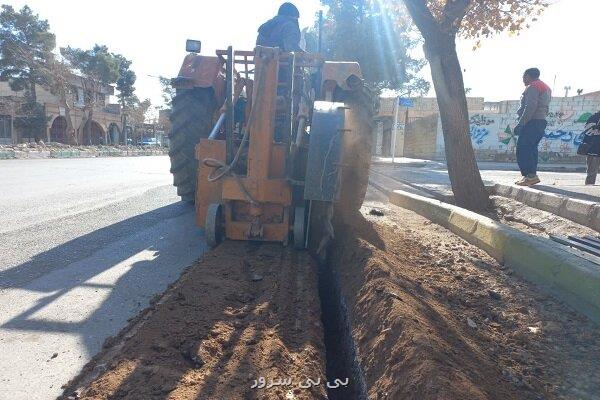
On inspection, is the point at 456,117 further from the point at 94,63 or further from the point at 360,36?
the point at 94,63

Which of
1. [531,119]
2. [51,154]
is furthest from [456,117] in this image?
[51,154]

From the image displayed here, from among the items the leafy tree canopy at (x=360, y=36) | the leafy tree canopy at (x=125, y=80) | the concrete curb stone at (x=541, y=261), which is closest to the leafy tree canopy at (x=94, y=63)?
the leafy tree canopy at (x=125, y=80)

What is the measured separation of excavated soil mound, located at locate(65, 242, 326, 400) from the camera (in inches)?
77.1

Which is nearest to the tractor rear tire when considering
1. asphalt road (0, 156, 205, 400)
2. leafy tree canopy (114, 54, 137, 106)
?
asphalt road (0, 156, 205, 400)

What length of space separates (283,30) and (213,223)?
2481 millimetres

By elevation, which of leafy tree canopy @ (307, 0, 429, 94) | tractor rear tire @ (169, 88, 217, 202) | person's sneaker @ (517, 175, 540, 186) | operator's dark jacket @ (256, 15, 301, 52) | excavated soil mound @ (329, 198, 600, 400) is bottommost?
excavated soil mound @ (329, 198, 600, 400)

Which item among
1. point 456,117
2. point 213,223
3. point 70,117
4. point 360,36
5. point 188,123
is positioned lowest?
point 213,223

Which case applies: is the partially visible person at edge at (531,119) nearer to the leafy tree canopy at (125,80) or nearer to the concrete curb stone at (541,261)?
the concrete curb stone at (541,261)

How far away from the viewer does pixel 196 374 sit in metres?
2.08

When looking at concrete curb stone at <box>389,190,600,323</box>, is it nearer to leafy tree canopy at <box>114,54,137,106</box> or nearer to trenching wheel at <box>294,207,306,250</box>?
trenching wheel at <box>294,207,306,250</box>

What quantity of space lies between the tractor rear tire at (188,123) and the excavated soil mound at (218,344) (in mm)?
2432

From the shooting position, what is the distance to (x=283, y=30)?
5113mm

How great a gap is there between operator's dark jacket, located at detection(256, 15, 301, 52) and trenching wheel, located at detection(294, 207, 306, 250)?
206cm

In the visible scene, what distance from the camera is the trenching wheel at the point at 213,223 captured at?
4.16m
